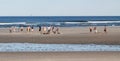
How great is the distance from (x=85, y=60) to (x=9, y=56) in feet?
14.6

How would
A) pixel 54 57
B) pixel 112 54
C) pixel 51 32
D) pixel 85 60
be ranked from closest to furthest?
1. pixel 85 60
2. pixel 54 57
3. pixel 112 54
4. pixel 51 32

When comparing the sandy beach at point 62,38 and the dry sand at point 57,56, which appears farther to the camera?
the sandy beach at point 62,38

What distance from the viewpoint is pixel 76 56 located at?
21562mm

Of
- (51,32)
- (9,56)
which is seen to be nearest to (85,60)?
(9,56)

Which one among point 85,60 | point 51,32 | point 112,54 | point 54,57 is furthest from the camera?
point 51,32

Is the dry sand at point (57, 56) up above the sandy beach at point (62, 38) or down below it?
above

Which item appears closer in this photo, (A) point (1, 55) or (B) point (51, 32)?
(A) point (1, 55)

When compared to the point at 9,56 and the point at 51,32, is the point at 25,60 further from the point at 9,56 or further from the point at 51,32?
the point at 51,32

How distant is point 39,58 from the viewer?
20.9 metres

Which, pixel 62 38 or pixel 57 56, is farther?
pixel 62 38

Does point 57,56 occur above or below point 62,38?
above

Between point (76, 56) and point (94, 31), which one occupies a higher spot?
point (76, 56)

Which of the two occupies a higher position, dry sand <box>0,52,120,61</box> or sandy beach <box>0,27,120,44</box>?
dry sand <box>0,52,120,61</box>

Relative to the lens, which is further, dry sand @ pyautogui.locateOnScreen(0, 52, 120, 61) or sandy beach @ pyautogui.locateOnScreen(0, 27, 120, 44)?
sandy beach @ pyautogui.locateOnScreen(0, 27, 120, 44)
